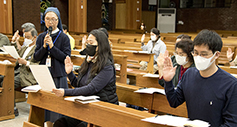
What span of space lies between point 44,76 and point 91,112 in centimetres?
65

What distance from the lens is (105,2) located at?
1731 centimetres

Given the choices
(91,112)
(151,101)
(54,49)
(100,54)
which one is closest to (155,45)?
(151,101)

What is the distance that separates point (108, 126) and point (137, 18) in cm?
1485

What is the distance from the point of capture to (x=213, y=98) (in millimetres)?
1856

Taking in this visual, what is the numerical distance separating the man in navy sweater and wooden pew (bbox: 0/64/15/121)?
3.36 metres

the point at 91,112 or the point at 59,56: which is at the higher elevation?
the point at 59,56

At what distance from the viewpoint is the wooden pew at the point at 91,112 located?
217 centimetres

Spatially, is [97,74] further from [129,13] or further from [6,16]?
[129,13]

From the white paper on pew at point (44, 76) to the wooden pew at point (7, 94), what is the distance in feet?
6.07

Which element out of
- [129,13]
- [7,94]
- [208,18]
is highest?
[129,13]

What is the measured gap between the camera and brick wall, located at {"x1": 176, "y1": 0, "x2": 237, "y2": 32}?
17.3m

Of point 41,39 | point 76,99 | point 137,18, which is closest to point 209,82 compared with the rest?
point 76,99

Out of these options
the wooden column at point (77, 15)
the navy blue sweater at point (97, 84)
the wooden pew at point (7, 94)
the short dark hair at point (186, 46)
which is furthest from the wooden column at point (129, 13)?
the navy blue sweater at point (97, 84)

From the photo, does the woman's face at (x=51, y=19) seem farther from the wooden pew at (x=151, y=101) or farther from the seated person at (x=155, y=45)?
the seated person at (x=155, y=45)
